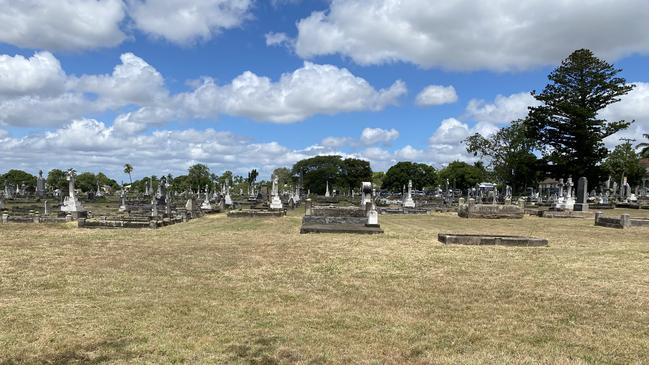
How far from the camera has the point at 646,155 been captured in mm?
72562

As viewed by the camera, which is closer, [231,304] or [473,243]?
[231,304]

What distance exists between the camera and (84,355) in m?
5.00

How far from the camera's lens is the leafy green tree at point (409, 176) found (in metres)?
104

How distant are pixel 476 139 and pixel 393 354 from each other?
64.3 m

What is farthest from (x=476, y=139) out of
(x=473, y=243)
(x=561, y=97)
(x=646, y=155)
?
(x=473, y=243)

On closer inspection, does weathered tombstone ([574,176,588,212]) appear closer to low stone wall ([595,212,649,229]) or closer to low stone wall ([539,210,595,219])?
low stone wall ([539,210,595,219])

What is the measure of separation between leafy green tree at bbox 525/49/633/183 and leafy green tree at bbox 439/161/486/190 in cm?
4813

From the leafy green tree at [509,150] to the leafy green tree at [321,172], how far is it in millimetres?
41249

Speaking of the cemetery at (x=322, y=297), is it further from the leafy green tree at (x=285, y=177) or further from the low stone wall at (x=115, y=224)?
the leafy green tree at (x=285, y=177)

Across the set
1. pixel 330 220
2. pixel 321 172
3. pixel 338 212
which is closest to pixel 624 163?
pixel 321 172

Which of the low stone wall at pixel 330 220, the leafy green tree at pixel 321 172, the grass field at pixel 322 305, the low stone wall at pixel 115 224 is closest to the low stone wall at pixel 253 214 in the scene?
the low stone wall at pixel 115 224

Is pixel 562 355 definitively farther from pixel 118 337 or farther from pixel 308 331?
pixel 118 337

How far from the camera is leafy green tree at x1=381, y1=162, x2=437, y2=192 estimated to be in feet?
342

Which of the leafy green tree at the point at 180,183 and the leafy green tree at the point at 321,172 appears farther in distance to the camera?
the leafy green tree at the point at 321,172
